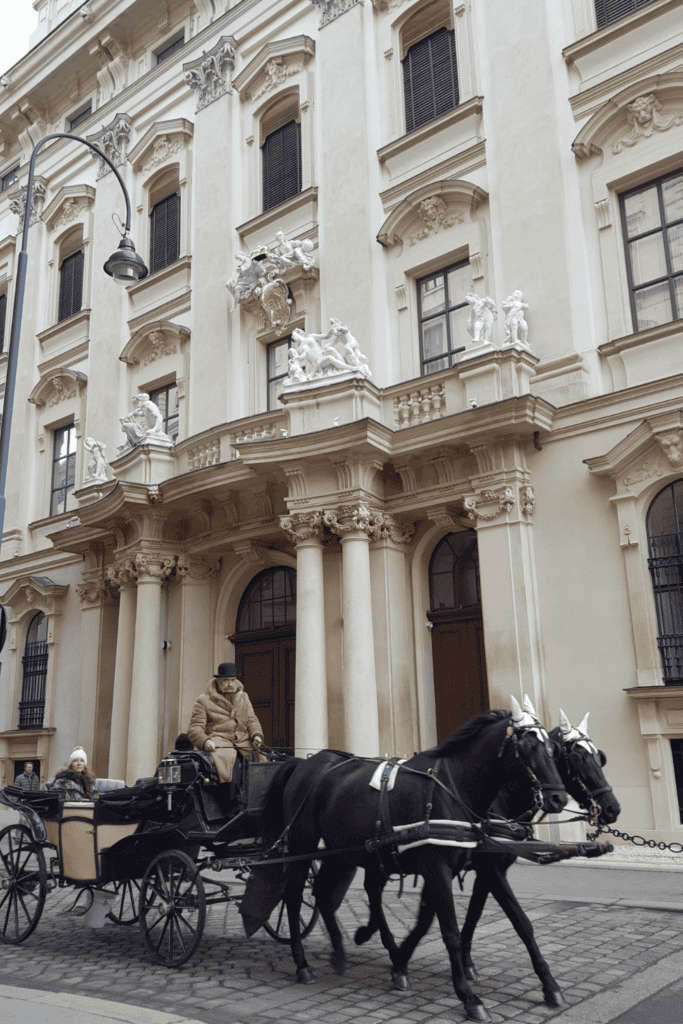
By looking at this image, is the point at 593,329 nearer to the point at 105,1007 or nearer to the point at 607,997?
the point at 607,997

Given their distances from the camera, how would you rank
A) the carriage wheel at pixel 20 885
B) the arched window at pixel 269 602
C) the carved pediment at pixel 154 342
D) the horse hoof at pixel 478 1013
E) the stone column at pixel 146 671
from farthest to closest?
the carved pediment at pixel 154 342 < the arched window at pixel 269 602 < the stone column at pixel 146 671 < the carriage wheel at pixel 20 885 < the horse hoof at pixel 478 1013

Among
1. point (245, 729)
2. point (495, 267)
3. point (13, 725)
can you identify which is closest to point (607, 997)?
point (245, 729)

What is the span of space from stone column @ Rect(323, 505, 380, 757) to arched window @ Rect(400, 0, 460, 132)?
7490 mm

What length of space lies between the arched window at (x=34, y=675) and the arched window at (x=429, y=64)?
13.2 m

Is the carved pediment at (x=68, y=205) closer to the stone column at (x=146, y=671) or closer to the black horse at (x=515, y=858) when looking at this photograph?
the stone column at (x=146, y=671)

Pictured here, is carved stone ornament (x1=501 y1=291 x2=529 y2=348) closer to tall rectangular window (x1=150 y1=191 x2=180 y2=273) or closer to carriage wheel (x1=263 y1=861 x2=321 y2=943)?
carriage wheel (x1=263 y1=861 x2=321 y2=943)

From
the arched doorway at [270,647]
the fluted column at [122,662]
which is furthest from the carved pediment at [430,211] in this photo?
the fluted column at [122,662]

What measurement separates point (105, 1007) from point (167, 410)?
14315mm

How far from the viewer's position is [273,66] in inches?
701

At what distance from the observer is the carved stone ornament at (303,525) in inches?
516

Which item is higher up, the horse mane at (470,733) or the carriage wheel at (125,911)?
the horse mane at (470,733)

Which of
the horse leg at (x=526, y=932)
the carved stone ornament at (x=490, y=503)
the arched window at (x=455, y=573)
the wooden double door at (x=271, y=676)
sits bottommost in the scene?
the horse leg at (x=526, y=932)

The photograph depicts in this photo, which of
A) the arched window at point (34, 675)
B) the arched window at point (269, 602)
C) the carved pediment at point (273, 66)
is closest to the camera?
the arched window at point (269, 602)

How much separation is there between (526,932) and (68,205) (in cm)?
2154
